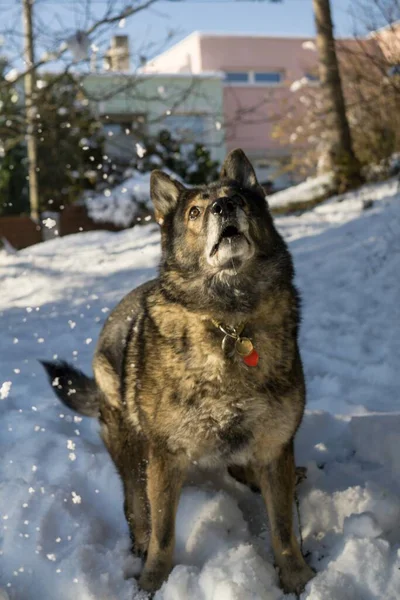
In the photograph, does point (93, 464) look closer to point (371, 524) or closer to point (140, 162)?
point (371, 524)

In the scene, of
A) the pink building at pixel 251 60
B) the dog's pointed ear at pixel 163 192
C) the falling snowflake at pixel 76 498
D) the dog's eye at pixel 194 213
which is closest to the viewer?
the dog's eye at pixel 194 213

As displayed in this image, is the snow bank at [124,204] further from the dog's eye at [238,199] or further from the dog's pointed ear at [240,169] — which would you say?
the dog's eye at [238,199]

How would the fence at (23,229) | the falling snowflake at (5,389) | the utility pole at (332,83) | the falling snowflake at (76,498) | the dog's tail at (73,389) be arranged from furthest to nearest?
the fence at (23,229)
the utility pole at (332,83)
the falling snowflake at (5,389)
the dog's tail at (73,389)
the falling snowflake at (76,498)

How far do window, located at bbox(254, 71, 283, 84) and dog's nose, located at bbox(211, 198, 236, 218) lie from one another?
3203 centimetres

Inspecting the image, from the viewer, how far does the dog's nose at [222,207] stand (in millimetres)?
3158

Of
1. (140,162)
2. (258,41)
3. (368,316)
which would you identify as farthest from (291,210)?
(258,41)

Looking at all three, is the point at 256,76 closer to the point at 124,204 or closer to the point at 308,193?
the point at 124,204

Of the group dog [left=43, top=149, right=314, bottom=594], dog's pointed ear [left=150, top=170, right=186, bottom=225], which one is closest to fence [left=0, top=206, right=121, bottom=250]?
dog's pointed ear [left=150, top=170, right=186, bottom=225]

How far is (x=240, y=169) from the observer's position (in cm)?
367

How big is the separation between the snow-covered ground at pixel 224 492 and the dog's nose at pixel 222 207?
4.77 feet

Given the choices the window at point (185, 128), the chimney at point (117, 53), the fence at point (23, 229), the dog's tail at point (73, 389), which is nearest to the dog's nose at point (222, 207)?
the dog's tail at point (73, 389)

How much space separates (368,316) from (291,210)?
480cm

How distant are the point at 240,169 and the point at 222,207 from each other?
573mm

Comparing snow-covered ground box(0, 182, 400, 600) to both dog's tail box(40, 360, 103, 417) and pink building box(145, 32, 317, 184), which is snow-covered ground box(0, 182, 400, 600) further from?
pink building box(145, 32, 317, 184)
